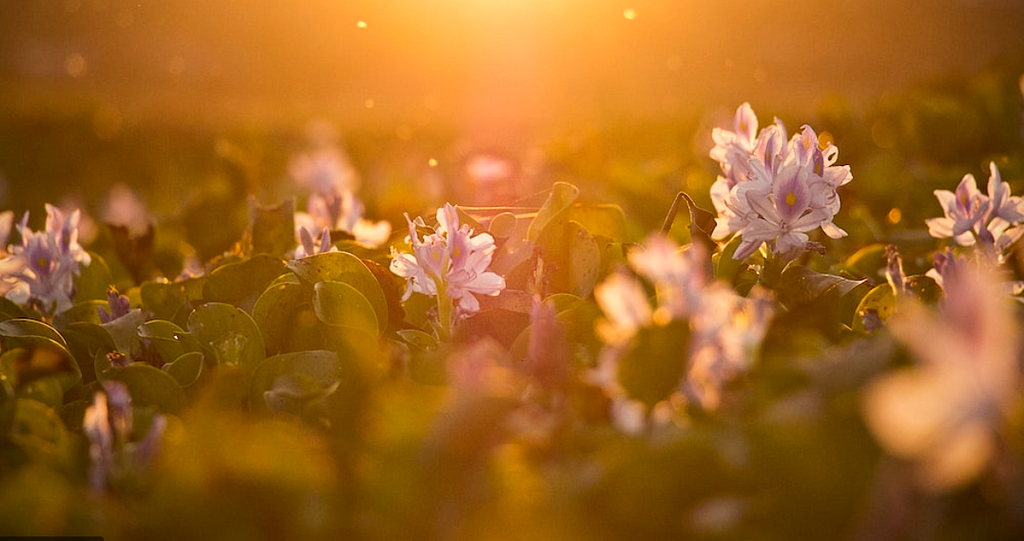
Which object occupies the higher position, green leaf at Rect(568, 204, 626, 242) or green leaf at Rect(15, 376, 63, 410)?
green leaf at Rect(568, 204, 626, 242)

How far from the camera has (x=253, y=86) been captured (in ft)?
104

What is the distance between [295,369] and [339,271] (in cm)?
25

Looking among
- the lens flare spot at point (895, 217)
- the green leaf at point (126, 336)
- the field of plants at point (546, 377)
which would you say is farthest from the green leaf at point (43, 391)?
the lens flare spot at point (895, 217)

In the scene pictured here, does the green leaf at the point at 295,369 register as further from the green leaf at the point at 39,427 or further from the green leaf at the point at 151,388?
the green leaf at the point at 39,427

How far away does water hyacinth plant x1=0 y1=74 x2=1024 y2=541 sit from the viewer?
1.12 m

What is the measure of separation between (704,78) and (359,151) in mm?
20768

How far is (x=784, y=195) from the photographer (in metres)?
1.86

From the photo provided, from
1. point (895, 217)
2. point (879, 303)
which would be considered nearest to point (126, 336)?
point (879, 303)

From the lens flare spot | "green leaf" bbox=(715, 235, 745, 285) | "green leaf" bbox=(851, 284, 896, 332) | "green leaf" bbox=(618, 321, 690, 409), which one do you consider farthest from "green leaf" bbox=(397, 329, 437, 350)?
the lens flare spot

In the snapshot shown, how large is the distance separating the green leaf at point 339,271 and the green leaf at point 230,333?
0.48 ft

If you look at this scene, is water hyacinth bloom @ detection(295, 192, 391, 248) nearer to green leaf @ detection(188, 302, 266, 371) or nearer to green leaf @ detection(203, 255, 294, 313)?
green leaf @ detection(203, 255, 294, 313)

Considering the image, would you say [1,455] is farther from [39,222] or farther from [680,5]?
[680,5]

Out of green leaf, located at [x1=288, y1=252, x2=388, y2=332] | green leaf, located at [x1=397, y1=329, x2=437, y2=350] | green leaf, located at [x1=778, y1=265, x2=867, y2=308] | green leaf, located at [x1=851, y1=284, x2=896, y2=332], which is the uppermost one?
green leaf, located at [x1=288, y1=252, x2=388, y2=332]

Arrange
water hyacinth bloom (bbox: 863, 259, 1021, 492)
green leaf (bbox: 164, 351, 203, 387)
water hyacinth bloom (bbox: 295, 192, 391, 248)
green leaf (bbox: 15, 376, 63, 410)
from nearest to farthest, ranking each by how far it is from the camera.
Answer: water hyacinth bloom (bbox: 863, 259, 1021, 492), green leaf (bbox: 15, 376, 63, 410), green leaf (bbox: 164, 351, 203, 387), water hyacinth bloom (bbox: 295, 192, 391, 248)
